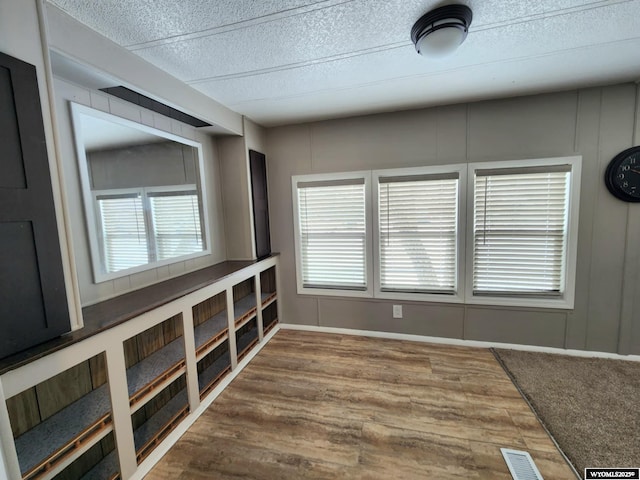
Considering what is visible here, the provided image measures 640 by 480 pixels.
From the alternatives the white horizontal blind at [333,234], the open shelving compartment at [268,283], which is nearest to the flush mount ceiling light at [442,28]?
the white horizontal blind at [333,234]

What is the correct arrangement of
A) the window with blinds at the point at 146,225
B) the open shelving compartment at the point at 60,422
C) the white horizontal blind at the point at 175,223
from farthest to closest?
the white horizontal blind at the point at 175,223
the window with blinds at the point at 146,225
the open shelving compartment at the point at 60,422

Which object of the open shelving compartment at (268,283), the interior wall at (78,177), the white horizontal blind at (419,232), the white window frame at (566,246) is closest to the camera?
the interior wall at (78,177)

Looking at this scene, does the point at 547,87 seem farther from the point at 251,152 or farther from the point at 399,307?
the point at 251,152

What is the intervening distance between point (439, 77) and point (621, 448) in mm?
2667

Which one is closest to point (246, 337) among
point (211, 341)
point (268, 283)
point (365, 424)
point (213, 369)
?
point (213, 369)

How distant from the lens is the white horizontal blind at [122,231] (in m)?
1.66

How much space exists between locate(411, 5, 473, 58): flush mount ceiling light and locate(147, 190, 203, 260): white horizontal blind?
2.03m

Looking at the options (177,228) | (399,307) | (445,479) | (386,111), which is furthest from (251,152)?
(445,479)

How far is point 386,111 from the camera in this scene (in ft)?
8.95

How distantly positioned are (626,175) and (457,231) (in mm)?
1369

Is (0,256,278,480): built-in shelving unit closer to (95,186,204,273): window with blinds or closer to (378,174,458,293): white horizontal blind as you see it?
(95,186,204,273): window with blinds

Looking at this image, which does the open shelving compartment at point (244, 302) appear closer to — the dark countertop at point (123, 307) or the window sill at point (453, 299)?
the dark countertop at point (123, 307)

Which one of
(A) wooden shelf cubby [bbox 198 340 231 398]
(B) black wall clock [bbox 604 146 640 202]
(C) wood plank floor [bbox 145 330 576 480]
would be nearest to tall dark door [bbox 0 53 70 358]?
(C) wood plank floor [bbox 145 330 576 480]

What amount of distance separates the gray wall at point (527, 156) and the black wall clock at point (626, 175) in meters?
0.06
